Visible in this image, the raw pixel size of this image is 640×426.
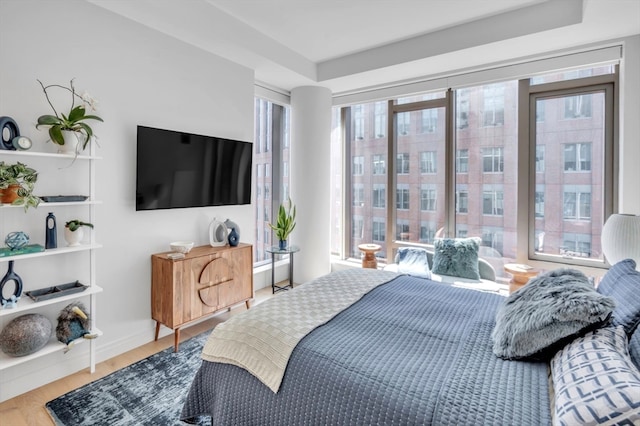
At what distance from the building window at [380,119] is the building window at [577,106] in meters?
1.91

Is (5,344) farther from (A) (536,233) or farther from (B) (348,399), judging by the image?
(A) (536,233)

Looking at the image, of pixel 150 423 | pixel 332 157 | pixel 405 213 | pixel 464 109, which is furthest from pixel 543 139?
pixel 150 423

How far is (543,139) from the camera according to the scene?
333cm

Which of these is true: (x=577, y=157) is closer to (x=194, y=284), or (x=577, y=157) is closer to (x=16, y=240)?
(x=194, y=284)

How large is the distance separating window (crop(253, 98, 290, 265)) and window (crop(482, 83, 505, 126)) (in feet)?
8.02

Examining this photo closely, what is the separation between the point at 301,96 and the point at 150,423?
3665 millimetres

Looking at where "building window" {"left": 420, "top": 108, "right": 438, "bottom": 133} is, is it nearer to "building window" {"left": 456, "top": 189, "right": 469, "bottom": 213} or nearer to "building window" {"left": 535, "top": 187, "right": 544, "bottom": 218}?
"building window" {"left": 456, "top": 189, "right": 469, "bottom": 213}

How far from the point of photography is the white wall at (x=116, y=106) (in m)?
2.11

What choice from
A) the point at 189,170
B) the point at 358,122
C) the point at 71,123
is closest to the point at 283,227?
the point at 189,170

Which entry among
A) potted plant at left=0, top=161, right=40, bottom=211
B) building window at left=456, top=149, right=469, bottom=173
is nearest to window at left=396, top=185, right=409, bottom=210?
building window at left=456, top=149, right=469, bottom=173

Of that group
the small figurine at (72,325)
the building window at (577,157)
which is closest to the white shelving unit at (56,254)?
the small figurine at (72,325)

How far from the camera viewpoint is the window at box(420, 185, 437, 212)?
398 centimetres

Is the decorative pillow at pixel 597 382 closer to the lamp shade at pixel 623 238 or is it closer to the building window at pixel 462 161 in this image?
the lamp shade at pixel 623 238

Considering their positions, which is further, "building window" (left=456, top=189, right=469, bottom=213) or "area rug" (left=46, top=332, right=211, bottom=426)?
"building window" (left=456, top=189, right=469, bottom=213)
